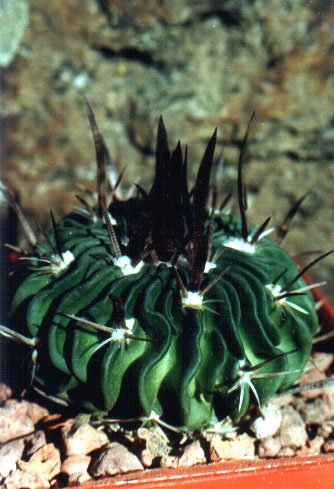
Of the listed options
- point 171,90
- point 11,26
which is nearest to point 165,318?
point 171,90

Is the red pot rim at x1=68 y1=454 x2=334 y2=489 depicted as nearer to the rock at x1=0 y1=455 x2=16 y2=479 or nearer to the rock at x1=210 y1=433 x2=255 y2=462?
the rock at x1=210 y1=433 x2=255 y2=462

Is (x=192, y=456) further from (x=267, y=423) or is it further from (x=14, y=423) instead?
(x=14, y=423)

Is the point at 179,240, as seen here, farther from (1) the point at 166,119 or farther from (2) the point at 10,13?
(2) the point at 10,13

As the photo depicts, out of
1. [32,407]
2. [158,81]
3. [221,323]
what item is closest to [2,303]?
[32,407]

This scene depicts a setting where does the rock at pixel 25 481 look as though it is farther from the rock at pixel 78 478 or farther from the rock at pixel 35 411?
the rock at pixel 35 411

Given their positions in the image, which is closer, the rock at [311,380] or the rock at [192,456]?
the rock at [192,456]

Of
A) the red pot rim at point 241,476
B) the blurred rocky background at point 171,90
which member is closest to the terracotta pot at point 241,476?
the red pot rim at point 241,476
